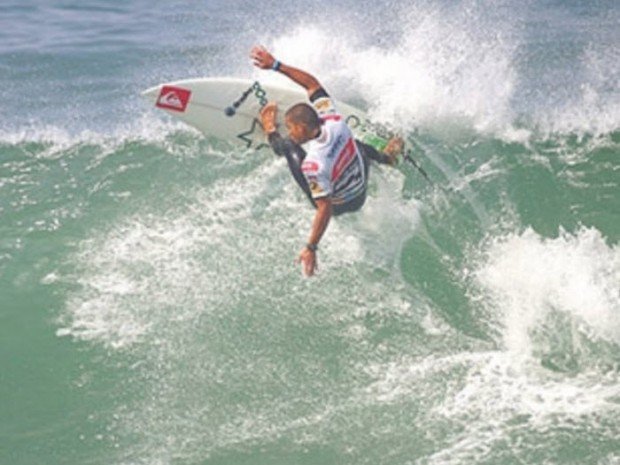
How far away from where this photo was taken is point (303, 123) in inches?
296

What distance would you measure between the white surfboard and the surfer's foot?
720mm

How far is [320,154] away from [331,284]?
1.73 metres

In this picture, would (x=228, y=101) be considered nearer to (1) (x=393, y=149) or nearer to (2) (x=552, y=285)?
(1) (x=393, y=149)

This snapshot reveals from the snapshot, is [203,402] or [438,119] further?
[438,119]

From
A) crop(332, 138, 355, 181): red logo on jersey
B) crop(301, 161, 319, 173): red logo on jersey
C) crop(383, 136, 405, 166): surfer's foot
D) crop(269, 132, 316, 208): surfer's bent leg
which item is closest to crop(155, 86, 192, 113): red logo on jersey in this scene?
crop(269, 132, 316, 208): surfer's bent leg

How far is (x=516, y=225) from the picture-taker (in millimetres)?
9852

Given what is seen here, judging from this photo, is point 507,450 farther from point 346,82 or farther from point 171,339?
point 346,82

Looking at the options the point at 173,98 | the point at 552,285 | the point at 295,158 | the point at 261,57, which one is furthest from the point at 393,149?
the point at 173,98

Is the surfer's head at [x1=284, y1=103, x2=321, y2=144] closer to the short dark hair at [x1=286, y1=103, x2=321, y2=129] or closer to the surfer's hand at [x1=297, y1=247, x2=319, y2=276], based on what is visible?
the short dark hair at [x1=286, y1=103, x2=321, y2=129]

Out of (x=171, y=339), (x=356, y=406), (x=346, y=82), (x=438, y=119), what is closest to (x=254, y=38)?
(x=346, y=82)

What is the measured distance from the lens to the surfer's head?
24.7 feet

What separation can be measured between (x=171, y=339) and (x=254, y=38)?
10566 mm

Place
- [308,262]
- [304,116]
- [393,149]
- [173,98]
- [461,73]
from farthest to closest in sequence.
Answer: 1. [461,73]
2. [173,98]
3. [393,149]
4. [304,116]
5. [308,262]

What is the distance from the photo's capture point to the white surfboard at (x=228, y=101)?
10.2m
